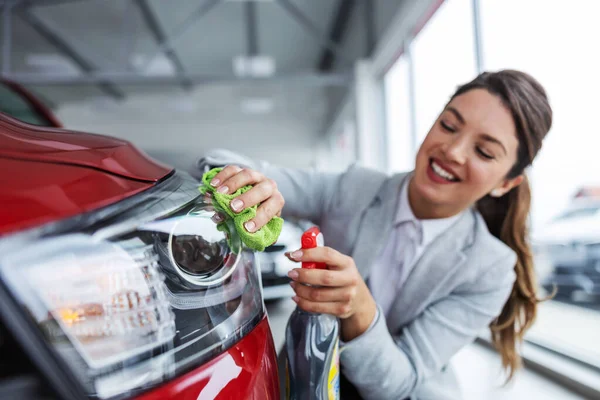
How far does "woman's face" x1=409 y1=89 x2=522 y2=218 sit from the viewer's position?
2.91 ft

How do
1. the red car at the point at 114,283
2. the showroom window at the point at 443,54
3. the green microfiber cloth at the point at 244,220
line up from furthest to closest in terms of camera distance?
the showroom window at the point at 443,54, the green microfiber cloth at the point at 244,220, the red car at the point at 114,283

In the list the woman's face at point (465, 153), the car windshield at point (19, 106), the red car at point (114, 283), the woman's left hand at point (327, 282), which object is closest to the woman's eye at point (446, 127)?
the woman's face at point (465, 153)

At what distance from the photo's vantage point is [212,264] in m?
0.55

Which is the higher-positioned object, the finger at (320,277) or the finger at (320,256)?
the finger at (320,256)

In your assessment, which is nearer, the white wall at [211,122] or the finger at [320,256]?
the finger at [320,256]

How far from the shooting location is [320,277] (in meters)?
0.57

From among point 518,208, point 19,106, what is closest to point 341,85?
point 19,106

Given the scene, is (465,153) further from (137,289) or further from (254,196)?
(137,289)

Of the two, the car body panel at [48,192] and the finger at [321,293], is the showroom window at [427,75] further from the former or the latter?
the car body panel at [48,192]

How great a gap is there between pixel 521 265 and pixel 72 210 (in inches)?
41.3

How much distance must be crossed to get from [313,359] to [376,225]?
0.42 meters

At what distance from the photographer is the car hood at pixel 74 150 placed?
452 millimetres

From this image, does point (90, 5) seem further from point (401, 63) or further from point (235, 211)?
point (235, 211)

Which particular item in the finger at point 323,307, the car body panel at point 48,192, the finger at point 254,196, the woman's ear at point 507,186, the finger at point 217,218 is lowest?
the woman's ear at point 507,186
